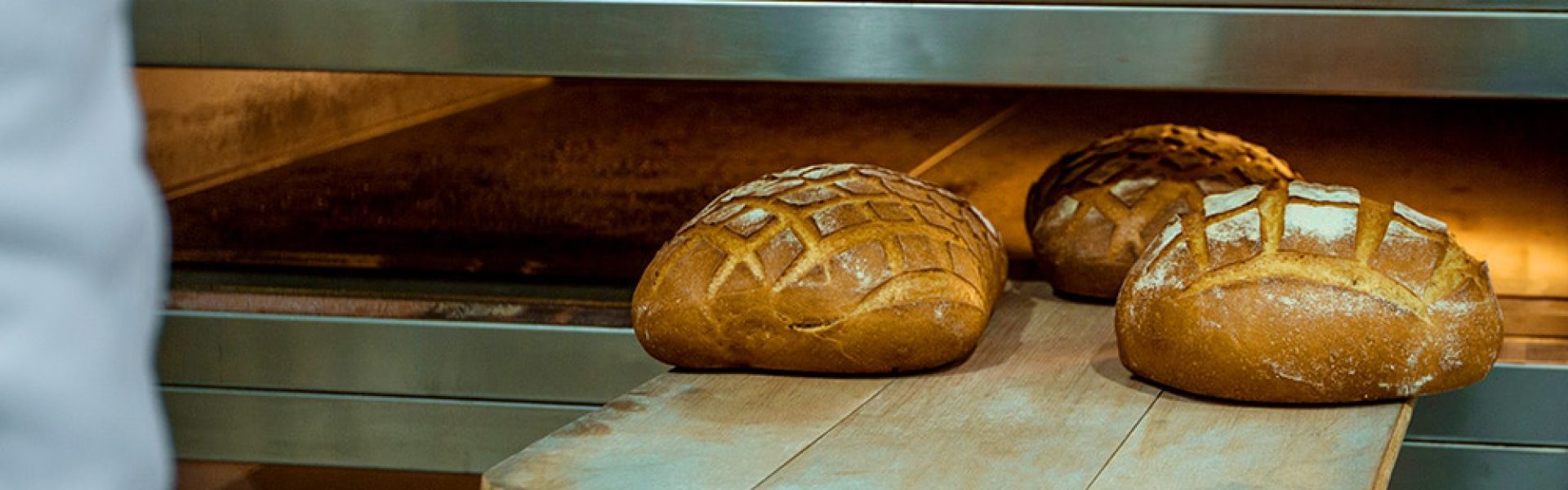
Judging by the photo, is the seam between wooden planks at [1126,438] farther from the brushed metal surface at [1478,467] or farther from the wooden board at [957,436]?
the brushed metal surface at [1478,467]

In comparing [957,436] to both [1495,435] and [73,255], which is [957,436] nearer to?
[1495,435]

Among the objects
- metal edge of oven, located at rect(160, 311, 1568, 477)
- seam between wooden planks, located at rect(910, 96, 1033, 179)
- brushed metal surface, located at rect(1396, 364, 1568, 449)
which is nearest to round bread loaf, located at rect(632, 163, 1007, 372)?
metal edge of oven, located at rect(160, 311, 1568, 477)

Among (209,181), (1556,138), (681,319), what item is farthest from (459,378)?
(1556,138)

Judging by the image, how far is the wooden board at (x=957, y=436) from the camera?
0.96 metres

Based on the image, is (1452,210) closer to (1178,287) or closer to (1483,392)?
(1483,392)

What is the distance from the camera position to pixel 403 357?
1.54m

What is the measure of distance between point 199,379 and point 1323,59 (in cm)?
115

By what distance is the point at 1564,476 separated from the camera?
1.37 meters

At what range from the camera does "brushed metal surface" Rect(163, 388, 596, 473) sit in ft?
5.03

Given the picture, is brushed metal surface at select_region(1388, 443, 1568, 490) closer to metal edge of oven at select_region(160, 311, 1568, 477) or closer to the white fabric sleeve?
metal edge of oven at select_region(160, 311, 1568, 477)

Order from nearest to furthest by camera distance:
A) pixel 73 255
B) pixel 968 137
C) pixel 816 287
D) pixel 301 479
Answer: pixel 73 255 → pixel 816 287 → pixel 301 479 → pixel 968 137

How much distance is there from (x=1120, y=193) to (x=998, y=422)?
18.1 inches

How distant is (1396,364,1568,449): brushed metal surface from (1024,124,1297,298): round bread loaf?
0.28m

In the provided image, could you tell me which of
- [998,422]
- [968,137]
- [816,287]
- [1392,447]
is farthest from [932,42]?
[968,137]
